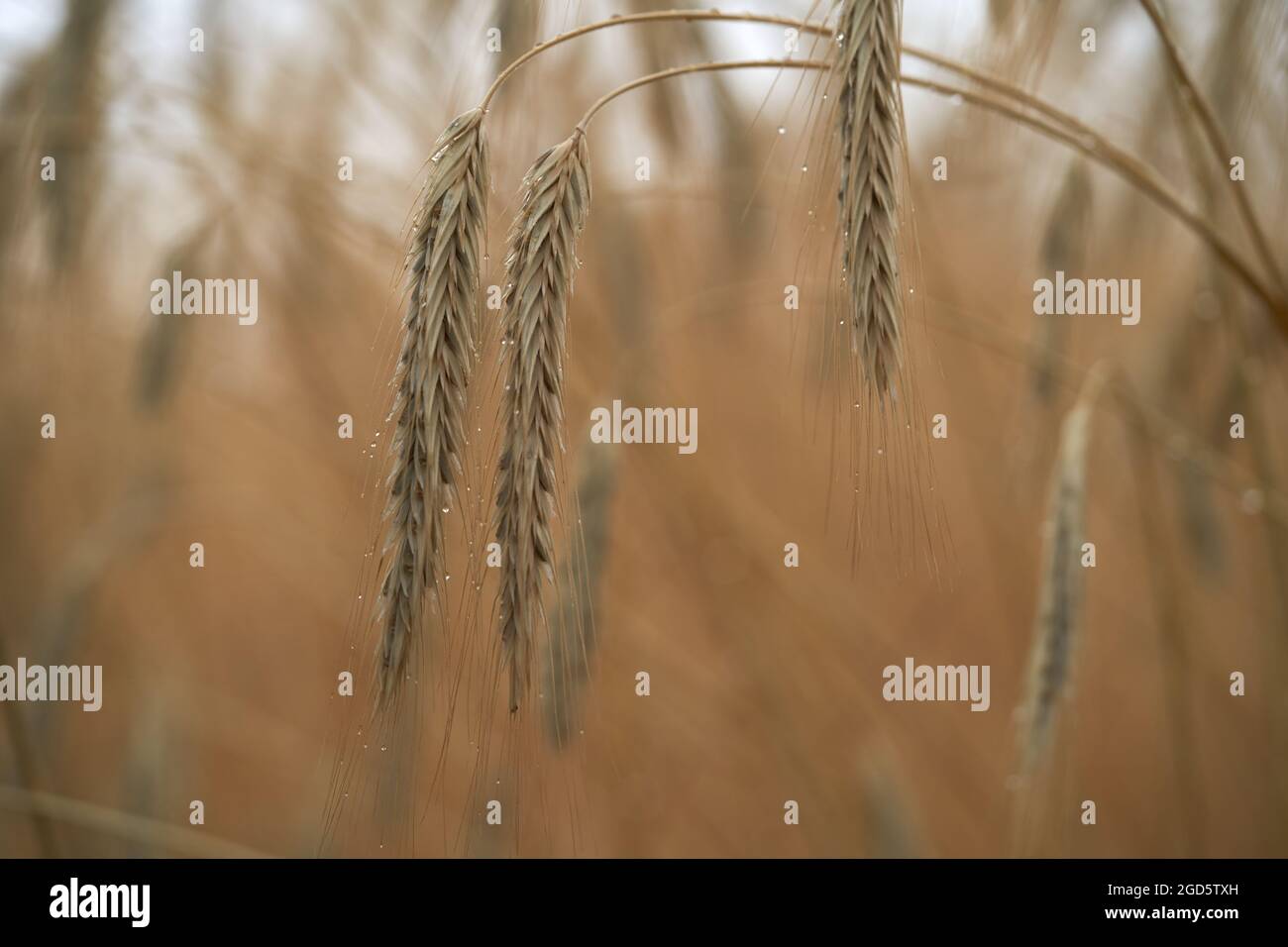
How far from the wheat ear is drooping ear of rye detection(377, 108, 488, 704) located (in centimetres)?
52

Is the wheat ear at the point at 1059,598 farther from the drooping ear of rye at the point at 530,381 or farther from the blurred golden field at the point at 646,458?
the drooping ear of rye at the point at 530,381

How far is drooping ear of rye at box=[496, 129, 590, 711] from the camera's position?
1.86 feet

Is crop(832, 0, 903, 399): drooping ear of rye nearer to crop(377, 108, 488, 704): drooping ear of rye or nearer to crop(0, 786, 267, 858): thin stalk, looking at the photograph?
crop(377, 108, 488, 704): drooping ear of rye

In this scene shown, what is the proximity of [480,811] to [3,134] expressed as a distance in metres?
1.23

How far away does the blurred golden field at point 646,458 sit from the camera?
1215 millimetres

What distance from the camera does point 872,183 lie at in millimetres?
545

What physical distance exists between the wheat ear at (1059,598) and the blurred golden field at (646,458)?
8cm

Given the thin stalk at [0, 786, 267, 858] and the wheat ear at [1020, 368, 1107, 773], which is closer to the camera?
the wheat ear at [1020, 368, 1107, 773]

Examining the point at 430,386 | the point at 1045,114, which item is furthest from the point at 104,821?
the point at 1045,114

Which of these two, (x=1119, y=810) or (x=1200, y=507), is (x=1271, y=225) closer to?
(x=1200, y=507)

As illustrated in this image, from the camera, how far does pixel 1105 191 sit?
1661 mm

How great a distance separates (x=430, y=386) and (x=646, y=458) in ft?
3.34

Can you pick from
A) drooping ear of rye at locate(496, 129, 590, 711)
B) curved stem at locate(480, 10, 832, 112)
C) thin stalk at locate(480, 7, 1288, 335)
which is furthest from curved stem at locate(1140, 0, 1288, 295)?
drooping ear of rye at locate(496, 129, 590, 711)

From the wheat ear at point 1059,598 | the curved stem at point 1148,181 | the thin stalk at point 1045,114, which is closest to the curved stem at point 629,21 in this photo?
the thin stalk at point 1045,114
